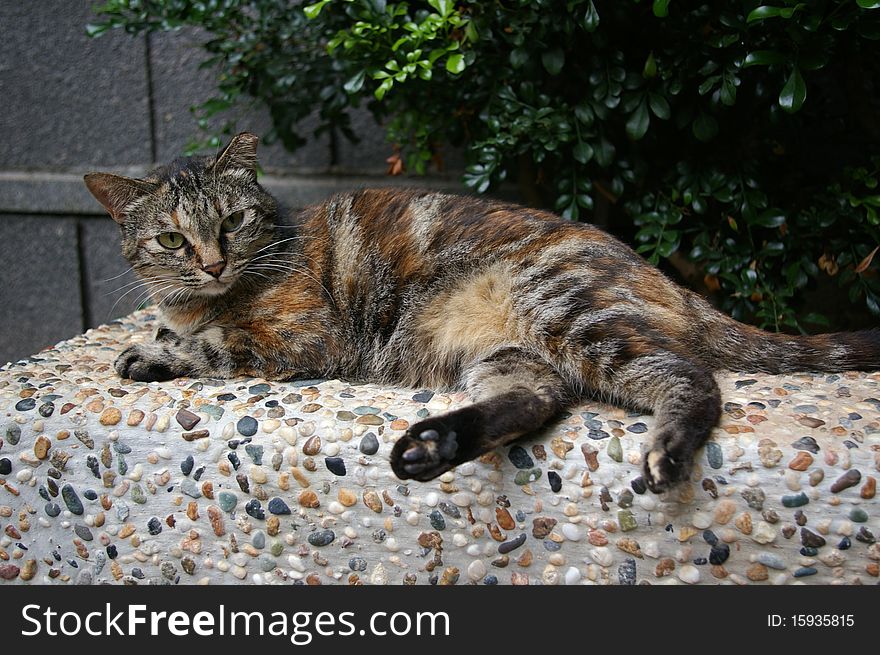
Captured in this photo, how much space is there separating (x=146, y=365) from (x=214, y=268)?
33 cm

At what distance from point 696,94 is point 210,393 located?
1.74 m

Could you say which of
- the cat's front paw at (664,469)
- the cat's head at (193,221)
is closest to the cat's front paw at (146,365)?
the cat's head at (193,221)

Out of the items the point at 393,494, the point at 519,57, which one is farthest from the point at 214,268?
the point at 519,57

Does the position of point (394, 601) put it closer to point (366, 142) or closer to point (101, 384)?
point (101, 384)

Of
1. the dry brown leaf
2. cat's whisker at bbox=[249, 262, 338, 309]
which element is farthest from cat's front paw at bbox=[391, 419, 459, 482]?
the dry brown leaf

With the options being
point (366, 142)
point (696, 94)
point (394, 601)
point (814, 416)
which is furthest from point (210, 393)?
point (366, 142)

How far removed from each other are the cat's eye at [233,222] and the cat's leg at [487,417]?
0.78 m

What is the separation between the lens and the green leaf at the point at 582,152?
2.35 m

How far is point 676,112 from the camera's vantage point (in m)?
2.44

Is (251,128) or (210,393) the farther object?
(251,128)

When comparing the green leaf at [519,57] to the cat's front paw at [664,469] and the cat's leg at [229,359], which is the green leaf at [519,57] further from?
the cat's front paw at [664,469]

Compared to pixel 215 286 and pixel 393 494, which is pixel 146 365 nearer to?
pixel 215 286

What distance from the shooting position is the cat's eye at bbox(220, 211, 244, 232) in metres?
2.07

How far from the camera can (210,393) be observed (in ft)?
6.21
